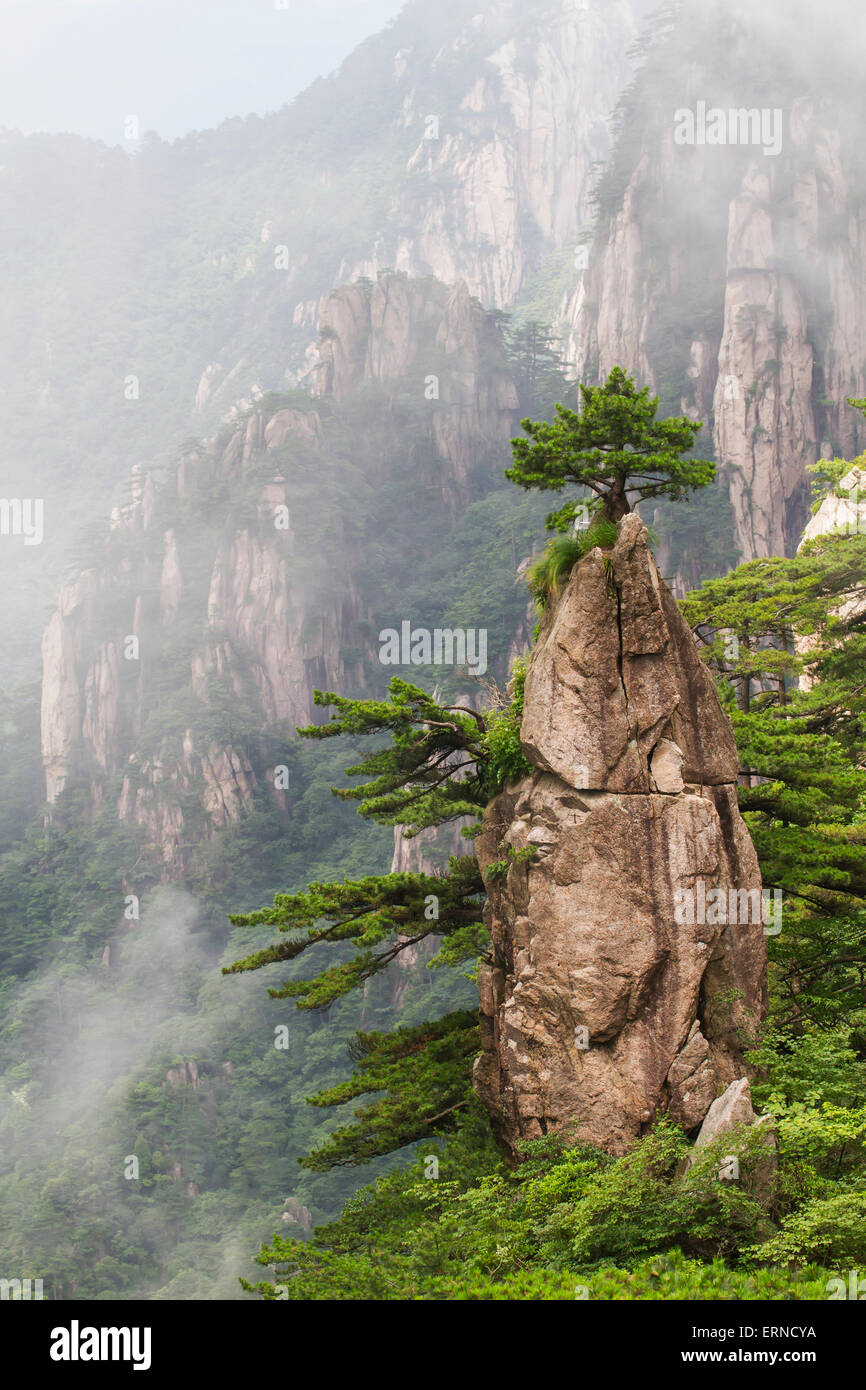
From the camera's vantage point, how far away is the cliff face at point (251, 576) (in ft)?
216

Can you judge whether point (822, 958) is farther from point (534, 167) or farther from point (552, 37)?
point (552, 37)

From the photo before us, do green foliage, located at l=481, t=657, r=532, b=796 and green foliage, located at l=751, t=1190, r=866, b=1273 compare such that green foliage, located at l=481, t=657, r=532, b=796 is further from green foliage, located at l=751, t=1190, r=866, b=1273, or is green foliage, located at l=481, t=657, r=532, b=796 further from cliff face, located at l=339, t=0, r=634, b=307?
cliff face, located at l=339, t=0, r=634, b=307

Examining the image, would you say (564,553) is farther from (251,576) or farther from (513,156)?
(513,156)

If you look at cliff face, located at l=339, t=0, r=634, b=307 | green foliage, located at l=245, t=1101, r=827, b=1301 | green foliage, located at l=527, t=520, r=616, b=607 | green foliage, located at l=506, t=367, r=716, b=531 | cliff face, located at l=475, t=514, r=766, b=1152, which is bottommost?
green foliage, located at l=245, t=1101, r=827, b=1301

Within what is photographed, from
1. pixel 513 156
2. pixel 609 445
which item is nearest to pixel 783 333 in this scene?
pixel 609 445

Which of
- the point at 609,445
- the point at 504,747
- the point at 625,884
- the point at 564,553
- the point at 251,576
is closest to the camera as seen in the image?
the point at 625,884

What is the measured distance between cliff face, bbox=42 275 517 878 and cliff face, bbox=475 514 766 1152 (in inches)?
2142

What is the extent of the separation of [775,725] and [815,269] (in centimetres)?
4450

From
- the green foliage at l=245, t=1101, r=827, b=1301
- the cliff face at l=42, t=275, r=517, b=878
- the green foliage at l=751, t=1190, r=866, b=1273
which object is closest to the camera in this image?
the green foliage at l=245, t=1101, r=827, b=1301

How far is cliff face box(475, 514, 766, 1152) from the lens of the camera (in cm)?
1048

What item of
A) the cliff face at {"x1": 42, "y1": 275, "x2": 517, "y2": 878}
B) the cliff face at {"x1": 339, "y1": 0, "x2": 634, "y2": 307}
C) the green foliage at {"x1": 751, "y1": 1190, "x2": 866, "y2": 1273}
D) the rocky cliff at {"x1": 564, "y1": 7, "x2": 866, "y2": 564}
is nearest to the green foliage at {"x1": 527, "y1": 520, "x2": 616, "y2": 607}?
the green foliage at {"x1": 751, "y1": 1190, "x2": 866, "y2": 1273}

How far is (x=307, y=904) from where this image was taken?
509 inches

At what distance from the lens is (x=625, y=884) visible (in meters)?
10.6

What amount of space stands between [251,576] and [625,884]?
59.9 metres
